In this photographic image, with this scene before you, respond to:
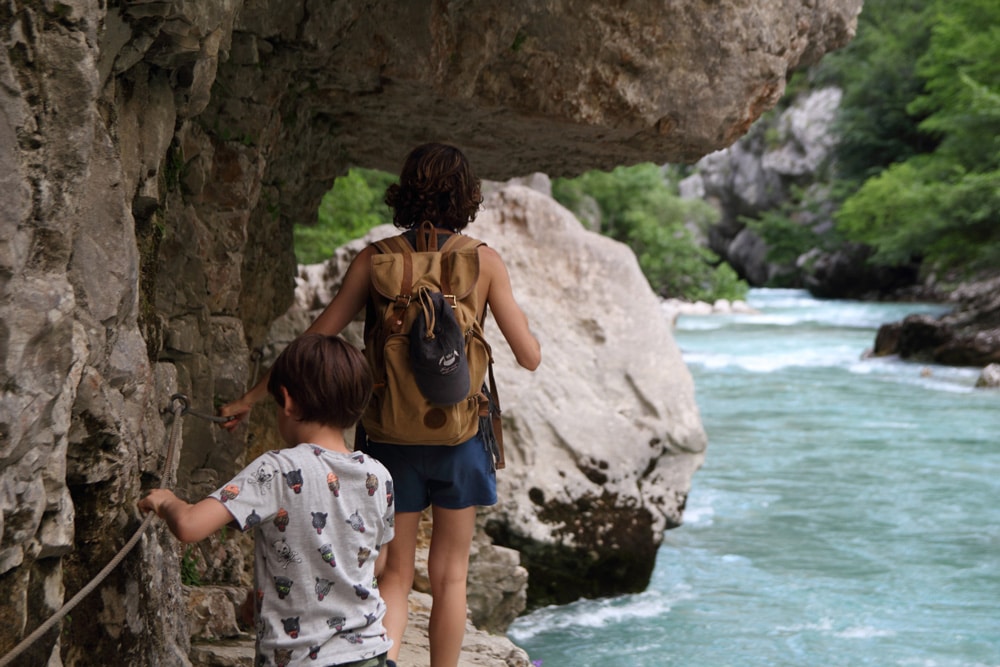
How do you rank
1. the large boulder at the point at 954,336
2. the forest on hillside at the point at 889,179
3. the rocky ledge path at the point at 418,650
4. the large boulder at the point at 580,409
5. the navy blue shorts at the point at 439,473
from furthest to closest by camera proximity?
the forest on hillside at the point at 889,179 < the large boulder at the point at 954,336 < the large boulder at the point at 580,409 < the rocky ledge path at the point at 418,650 < the navy blue shorts at the point at 439,473

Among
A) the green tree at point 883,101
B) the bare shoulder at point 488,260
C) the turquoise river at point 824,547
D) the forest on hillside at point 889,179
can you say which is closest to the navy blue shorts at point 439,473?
the bare shoulder at point 488,260

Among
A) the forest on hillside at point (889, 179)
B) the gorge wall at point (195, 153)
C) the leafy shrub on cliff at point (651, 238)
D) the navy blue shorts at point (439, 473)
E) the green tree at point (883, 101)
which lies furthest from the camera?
the green tree at point (883, 101)

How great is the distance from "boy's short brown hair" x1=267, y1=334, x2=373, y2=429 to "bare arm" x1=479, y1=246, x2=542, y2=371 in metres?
0.70

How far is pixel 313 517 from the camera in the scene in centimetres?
242

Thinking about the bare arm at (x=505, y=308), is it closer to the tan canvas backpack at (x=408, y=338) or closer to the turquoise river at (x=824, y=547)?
the tan canvas backpack at (x=408, y=338)

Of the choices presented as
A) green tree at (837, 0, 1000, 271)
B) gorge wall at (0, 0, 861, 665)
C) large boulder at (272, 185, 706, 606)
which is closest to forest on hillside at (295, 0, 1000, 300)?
green tree at (837, 0, 1000, 271)

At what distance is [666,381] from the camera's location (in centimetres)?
724

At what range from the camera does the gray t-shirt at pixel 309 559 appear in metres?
2.40

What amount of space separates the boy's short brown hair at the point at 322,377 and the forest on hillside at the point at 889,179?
16.4 m

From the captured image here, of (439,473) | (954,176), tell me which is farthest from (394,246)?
(954,176)

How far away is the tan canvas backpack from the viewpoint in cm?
302

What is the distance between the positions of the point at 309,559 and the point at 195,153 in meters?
2.52

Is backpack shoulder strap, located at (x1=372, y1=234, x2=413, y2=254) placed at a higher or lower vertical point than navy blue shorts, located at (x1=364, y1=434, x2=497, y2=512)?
A: higher

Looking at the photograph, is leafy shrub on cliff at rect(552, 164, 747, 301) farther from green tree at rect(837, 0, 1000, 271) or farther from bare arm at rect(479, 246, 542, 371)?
bare arm at rect(479, 246, 542, 371)
